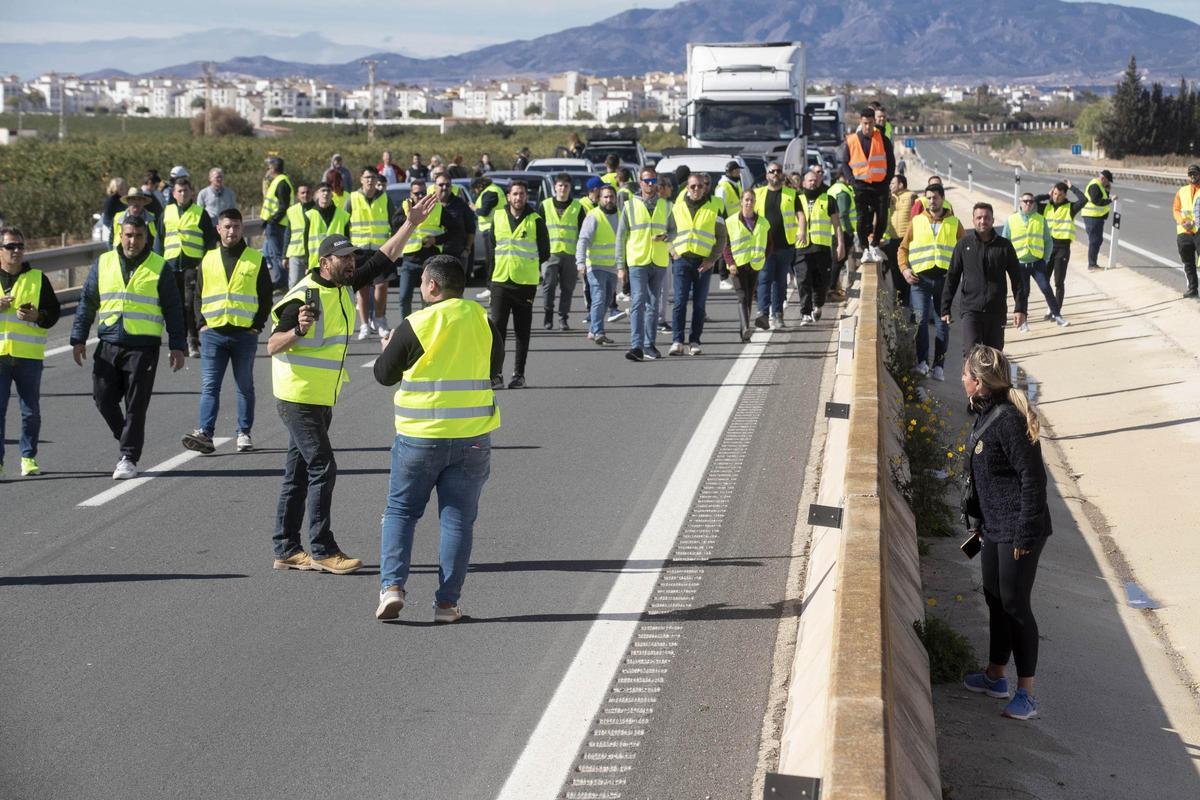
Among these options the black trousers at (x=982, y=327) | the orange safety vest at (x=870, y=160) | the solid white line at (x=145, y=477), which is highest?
the orange safety vest at (x=870, y=160)

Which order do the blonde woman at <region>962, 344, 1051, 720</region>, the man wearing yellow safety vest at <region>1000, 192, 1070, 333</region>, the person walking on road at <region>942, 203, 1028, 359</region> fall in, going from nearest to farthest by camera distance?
→ the blonde woman at <region>962, 344, 1051, 720</region> < the person walking on road at <region>942, 203, 1028, 359</region> < the man wearing yellow safety vest at <region>1000, 192, 1070, 333</region>

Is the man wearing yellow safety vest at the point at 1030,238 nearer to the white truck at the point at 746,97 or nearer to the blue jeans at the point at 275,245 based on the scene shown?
the blue jeans at the point at 275,245

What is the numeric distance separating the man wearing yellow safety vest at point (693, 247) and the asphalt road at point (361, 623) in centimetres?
389

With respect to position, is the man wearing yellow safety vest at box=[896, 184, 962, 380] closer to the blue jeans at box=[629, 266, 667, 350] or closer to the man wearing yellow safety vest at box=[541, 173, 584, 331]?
the blue jeans at box=[629, 266, 667, 350]

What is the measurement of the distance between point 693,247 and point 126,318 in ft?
22.3

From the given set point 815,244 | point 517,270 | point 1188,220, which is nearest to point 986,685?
point 517,270

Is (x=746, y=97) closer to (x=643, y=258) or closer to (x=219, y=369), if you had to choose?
(x=643, y=258)

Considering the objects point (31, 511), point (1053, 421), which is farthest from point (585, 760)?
point (1053, 421)

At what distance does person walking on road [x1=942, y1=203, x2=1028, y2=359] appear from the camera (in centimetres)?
1382

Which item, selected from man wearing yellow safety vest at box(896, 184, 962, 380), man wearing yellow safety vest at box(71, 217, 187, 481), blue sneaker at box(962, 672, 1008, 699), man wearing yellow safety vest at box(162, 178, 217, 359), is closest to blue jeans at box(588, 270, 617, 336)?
man wearing yellow safety vest at box(896, 184, 962, 380)

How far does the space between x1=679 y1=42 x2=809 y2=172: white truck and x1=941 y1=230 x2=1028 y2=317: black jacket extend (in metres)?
20.4

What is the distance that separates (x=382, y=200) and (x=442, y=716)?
42.8 feet

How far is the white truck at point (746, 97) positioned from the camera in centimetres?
3425

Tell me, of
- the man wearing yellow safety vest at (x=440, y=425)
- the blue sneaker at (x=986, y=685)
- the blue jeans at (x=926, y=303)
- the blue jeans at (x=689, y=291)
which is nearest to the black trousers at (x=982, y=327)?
the blue jeans at (x=926, y=303)
